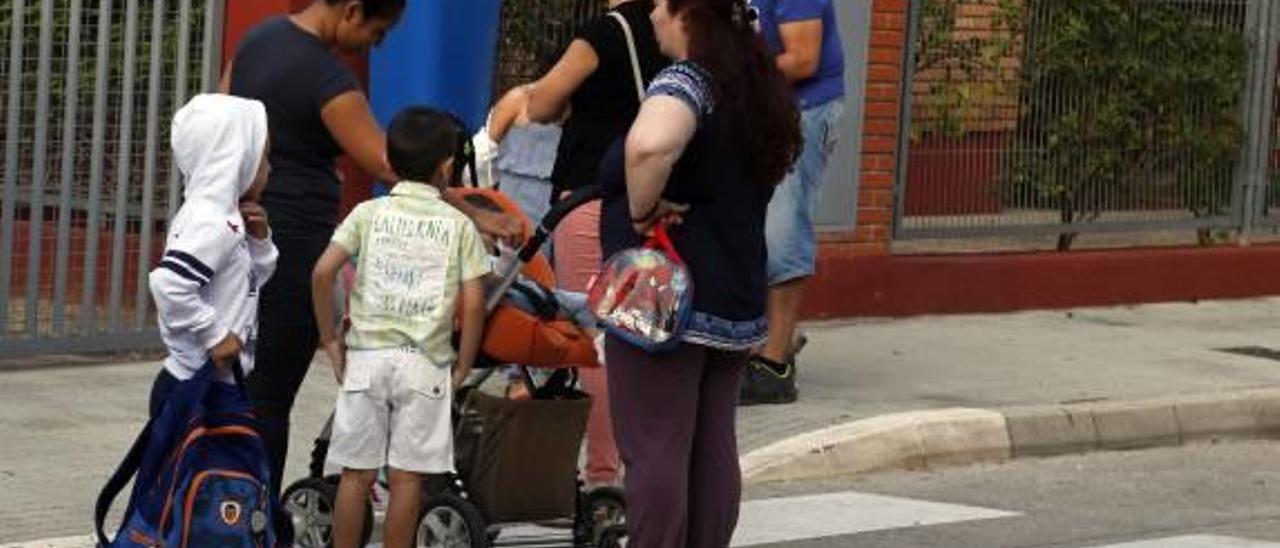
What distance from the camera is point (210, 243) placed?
661cm

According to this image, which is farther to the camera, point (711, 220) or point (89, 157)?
point (89, 157)

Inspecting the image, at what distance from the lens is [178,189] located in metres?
11.0

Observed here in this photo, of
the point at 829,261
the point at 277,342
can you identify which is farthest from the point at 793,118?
the point at 829,261

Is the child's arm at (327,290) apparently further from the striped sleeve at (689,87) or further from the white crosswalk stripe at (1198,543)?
the white crosswalk stripe at (1198,543)

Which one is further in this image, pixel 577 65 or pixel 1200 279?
pixel 1200 279

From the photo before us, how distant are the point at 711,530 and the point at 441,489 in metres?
0.91

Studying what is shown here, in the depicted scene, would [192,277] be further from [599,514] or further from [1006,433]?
[1006,433]

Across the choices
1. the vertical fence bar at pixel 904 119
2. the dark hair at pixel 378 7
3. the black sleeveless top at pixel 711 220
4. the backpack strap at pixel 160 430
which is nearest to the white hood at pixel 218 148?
the backpack strap at pixel 160 430

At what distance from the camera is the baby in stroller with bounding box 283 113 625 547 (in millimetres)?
7438

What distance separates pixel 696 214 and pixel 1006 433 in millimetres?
4036

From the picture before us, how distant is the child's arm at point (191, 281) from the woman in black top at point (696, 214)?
102 cm

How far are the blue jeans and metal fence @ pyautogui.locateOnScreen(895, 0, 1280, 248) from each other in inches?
105

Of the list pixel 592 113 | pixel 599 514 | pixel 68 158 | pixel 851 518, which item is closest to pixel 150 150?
pixel 68 158

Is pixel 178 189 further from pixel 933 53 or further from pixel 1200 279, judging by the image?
pixel 1200 279
